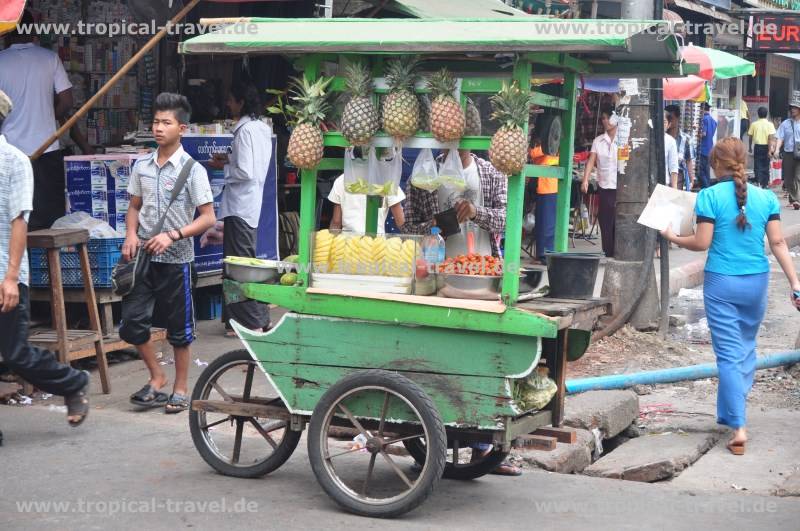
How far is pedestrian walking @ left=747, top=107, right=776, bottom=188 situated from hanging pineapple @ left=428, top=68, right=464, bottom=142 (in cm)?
1878

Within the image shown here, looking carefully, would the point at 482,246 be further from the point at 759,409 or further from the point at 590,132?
the point at 590,132

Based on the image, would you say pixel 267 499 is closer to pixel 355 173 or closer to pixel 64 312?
pixel 355 173

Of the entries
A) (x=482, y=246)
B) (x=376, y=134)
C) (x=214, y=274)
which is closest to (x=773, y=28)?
(x=214, y=274)

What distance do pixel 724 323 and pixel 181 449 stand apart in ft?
10.1

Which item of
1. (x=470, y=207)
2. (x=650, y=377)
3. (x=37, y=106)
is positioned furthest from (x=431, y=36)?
(x=37, y=106)

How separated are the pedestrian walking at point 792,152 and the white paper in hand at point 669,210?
15.6m

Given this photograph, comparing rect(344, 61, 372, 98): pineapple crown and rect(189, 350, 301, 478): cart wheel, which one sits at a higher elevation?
rect(344, 61, 372, 98): pineapple crown

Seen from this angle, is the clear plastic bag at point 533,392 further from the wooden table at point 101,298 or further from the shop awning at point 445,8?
the shop awning at point 445,8

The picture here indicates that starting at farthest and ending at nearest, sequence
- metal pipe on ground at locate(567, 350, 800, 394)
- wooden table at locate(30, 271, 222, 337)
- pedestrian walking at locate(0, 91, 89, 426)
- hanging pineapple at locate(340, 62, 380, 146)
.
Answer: wooden table at locate(30, 271, 222, 337) → metal pipe on ground at locate(567, 350, 800, 394) → pedestrian walking at locate(0, 91, 89, 426) → hanging pineapple at locate(340, 62, 380, 146)

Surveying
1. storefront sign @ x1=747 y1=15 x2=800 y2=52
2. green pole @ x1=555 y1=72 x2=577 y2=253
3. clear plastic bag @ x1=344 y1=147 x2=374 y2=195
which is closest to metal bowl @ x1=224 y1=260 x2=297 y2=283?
clear plastic bag @ x1=344 y1=147 x2=374 y2=195

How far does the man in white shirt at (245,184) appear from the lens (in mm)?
8602

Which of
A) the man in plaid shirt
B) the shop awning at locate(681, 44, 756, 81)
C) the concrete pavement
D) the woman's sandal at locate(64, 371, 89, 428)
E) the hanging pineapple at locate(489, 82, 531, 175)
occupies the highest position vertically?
the shop awning at locate(681, 44, 756, 81)

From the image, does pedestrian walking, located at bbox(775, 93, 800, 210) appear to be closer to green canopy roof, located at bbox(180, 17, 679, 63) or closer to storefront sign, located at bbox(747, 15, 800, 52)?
storefront sign, located at bbox(747, 15, 800, 52)

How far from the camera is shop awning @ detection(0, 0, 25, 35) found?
6992 millimetres
